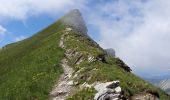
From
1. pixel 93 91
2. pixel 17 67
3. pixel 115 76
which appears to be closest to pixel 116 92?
pixel 93 91

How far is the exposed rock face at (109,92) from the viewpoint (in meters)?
36.6

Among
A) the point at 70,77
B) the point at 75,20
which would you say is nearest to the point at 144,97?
the point at 70,77

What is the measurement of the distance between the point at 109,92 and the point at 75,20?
80.6m

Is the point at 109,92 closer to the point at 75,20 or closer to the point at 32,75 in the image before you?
the point at 32,75

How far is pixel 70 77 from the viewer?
2037 inches

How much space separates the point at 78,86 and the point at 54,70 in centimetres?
1207

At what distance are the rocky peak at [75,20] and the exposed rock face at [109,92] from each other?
222ft

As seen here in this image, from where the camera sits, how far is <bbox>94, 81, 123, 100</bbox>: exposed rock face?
120ft

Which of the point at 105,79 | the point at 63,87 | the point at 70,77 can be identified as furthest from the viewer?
the point at 70,77

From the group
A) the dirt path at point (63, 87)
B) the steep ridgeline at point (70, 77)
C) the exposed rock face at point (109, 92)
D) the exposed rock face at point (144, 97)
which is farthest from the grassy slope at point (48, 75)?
the exposed rock face at point (109, 92)

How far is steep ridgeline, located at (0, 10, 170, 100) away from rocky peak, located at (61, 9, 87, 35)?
32.2 meters

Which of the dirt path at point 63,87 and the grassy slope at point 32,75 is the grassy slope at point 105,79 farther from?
the grassy slope at point 32,75

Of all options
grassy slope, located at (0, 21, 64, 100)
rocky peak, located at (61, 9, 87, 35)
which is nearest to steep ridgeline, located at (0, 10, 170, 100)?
grassy slope, located at (0, 21, 64, 100)

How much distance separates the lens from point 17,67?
2692 inches
